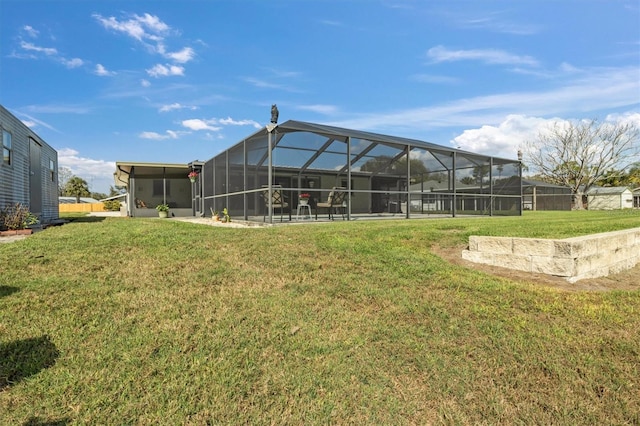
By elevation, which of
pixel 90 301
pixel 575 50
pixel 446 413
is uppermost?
pixel 575 50

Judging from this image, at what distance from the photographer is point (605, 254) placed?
13.8 ft

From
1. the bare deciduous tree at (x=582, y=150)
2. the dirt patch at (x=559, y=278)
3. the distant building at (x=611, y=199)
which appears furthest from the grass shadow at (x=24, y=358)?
the bare deciduous tree at (x=582, y=150)

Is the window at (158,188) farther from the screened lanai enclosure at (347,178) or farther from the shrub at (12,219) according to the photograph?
the shrub at (12,219)

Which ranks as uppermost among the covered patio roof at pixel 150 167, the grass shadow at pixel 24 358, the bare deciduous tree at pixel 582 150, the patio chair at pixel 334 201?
the bare deciduous tree at pixel 582 150

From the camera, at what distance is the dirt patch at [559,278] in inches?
143

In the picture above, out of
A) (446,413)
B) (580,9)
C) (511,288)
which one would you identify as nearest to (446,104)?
(580,9)

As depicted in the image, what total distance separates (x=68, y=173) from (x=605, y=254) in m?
66.5

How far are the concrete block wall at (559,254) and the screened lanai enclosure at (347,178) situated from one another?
4820mm

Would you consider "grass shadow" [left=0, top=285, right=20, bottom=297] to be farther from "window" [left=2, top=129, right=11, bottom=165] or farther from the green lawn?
"window" [left=2, top=129, right=11, bottom=165]

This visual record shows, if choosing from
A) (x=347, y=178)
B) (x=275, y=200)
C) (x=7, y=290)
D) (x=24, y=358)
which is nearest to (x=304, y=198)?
(x=275, y=200)

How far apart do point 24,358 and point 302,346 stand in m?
1.61

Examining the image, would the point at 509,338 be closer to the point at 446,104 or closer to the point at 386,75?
the point at 386,75

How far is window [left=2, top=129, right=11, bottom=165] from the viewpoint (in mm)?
8303

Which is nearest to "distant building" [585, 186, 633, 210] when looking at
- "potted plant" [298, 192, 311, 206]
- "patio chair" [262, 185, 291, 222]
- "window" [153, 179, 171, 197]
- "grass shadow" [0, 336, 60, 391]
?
"potted plant" [298, 192, 311, 206]
